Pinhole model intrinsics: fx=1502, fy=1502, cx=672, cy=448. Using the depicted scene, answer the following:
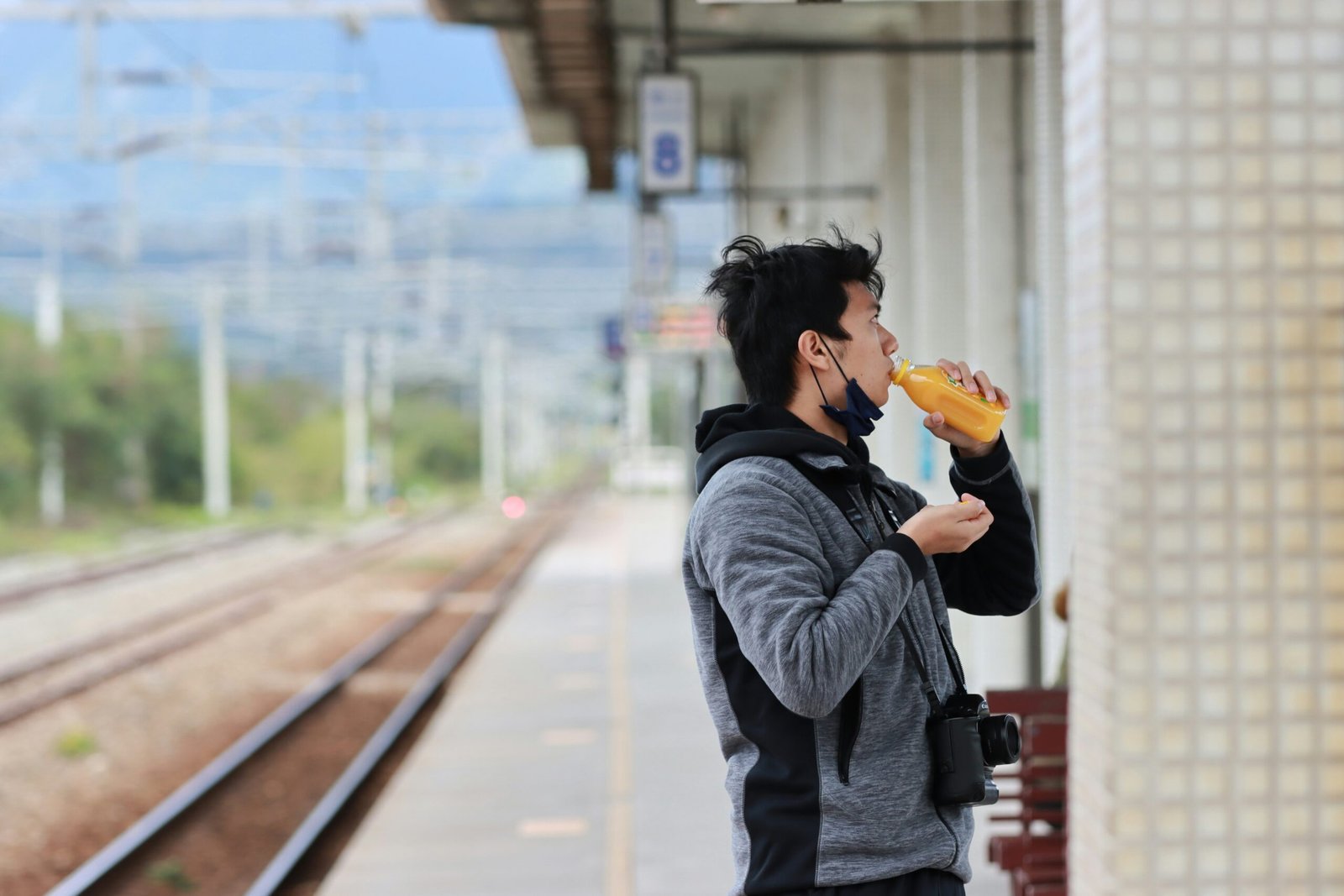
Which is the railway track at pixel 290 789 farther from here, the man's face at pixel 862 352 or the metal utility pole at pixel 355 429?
the metal utility pole at pixel 355 429

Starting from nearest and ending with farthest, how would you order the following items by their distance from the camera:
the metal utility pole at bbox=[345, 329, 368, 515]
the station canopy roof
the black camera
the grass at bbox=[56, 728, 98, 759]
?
the black camera < the station canopy roof < the grass at bbox=[56, 728, 98, 759] < the metal utility pole at bbox=[345, 329, 368, 515]

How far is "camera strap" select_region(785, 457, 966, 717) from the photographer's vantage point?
1.94 metres

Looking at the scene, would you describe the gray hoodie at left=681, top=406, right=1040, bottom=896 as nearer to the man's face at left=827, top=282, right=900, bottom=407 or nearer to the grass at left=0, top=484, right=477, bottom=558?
the man's face at left=827, top=282, right=900, bottom=407

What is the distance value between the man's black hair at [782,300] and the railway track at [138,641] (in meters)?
9.94

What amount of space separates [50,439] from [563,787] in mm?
26041

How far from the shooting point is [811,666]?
1.77m

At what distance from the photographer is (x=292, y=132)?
1622 cm

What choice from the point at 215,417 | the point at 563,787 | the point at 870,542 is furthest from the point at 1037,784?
the point at 215,417

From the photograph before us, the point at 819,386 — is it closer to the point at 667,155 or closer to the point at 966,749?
the point at 966,749

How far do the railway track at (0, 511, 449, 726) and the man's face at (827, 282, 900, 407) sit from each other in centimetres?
1003

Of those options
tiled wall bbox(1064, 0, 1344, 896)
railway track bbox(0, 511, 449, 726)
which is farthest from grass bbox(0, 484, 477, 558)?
tiled wall bbox(1064, 0, 1344, 896)

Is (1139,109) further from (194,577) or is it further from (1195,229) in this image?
(194,577)

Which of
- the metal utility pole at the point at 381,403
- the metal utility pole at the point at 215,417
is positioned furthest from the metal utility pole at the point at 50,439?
the metal utility pole at the point at 381,403

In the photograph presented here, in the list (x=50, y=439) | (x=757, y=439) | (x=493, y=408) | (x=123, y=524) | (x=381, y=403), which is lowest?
(x=123, y=524)
